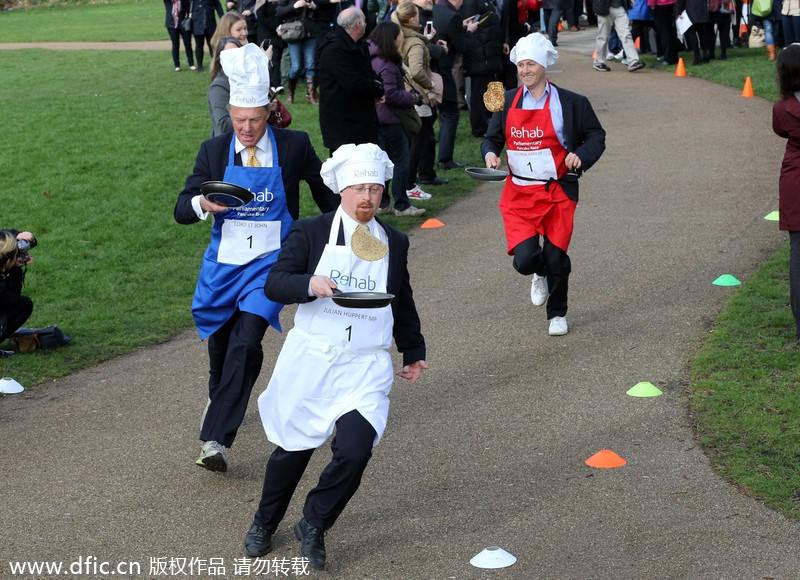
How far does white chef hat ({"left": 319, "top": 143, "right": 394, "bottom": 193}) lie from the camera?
4.59 meters

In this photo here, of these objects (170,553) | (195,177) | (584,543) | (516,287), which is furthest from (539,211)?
(170,553)

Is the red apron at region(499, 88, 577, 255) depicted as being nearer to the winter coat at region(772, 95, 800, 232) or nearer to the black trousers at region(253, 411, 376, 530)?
the winter coat at region(772, 95, 800, 232)

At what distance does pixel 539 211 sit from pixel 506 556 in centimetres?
364

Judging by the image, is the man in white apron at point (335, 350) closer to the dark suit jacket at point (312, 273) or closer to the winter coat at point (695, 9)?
A: the dark suit jacket at point (312, 273)

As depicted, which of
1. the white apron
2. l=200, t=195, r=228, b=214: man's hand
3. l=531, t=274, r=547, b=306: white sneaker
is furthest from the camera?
l=531, t=274, r=547, b=306: white sneaker

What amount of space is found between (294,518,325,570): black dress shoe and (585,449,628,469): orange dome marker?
170 cm

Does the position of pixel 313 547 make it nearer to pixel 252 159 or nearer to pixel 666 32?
pixel 252 159

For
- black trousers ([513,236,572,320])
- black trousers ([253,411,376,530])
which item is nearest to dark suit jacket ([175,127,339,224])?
black trousers ([253,411,376,530])

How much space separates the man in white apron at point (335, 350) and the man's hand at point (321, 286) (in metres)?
0.13

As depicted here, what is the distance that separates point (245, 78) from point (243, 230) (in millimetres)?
799

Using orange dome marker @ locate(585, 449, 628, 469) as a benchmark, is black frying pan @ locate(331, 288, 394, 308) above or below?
above

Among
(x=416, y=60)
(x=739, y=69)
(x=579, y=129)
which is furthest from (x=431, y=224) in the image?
(x=739, y=69)

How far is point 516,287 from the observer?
9406mm

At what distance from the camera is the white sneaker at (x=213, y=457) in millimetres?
5797
